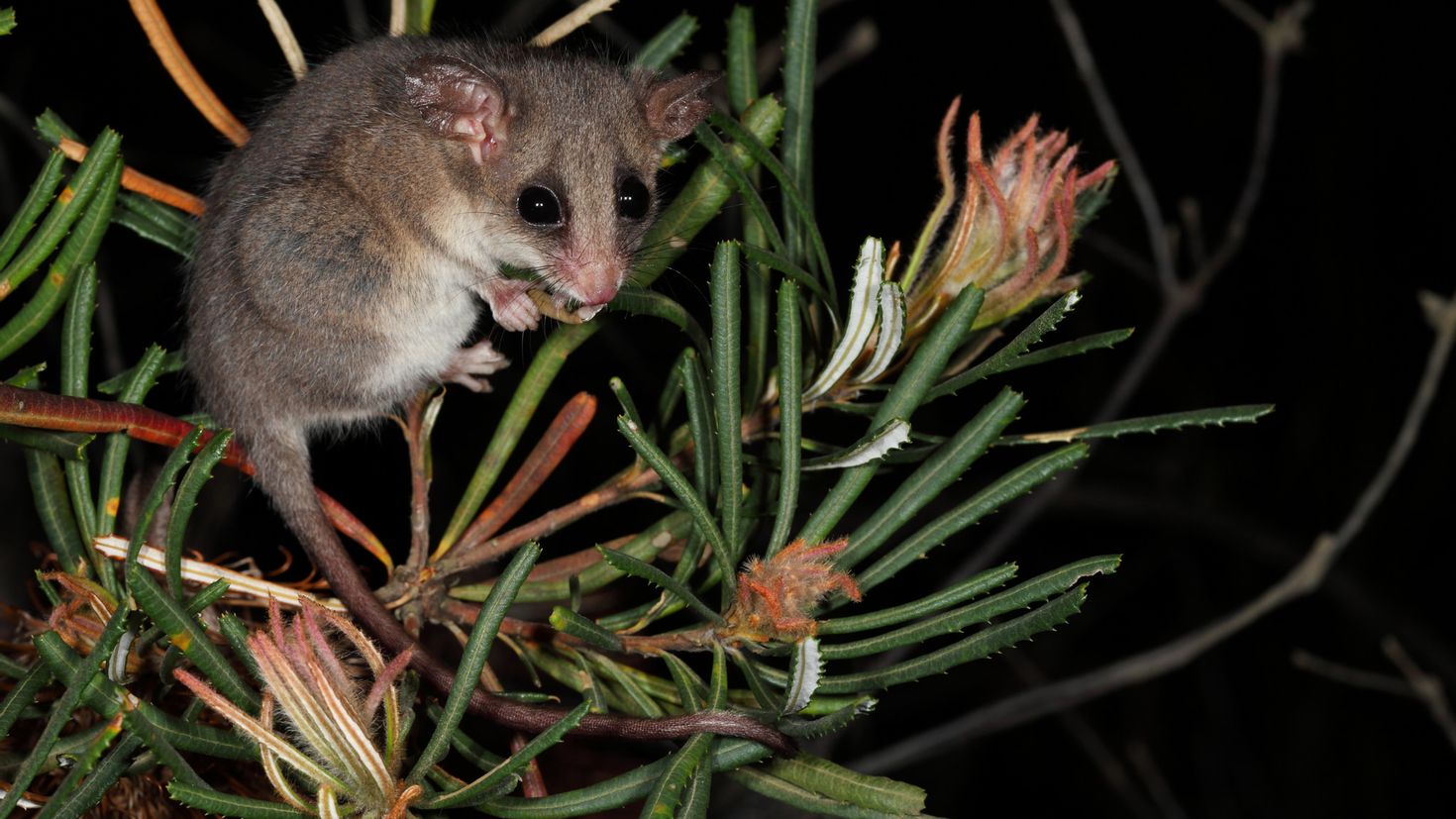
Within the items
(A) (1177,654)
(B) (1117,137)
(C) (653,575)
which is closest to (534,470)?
(C) (653,575)

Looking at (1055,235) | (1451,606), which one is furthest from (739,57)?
(1451,606)

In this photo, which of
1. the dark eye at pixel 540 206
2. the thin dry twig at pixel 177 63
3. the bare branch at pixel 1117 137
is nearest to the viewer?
the thin dry twig at pixel 177 63

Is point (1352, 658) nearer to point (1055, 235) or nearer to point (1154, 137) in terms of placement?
point (1154, 137)

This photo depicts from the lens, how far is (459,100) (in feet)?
6.15

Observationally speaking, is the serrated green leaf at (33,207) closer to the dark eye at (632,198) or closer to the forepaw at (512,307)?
the forepaw at (512,307)

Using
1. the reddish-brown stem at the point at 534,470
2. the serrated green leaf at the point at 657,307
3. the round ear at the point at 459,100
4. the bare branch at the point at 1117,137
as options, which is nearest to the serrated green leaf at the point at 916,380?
the serrated green leaf at the point at 657,307

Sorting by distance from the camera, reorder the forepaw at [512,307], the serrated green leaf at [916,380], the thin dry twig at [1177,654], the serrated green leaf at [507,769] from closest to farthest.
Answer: the serrated green leaf at [507,769] < the serrated green leaf at [916,380] < the forepaw at [512,307] < the thin dry twig at [1177,654]

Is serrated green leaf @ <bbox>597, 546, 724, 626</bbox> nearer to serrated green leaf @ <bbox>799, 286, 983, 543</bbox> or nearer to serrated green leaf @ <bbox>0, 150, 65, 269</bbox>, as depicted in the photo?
serrated green leaf @ <bbox>799, 286, 983, 543</bbox>

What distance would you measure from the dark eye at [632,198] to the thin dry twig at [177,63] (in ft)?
1.84

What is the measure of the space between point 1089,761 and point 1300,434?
129 centimetres

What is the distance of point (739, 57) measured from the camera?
150 centimetres

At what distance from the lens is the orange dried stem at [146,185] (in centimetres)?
140

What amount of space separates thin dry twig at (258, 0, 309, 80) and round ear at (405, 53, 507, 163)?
0.14 m

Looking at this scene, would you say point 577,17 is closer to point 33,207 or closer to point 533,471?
point 533,471
